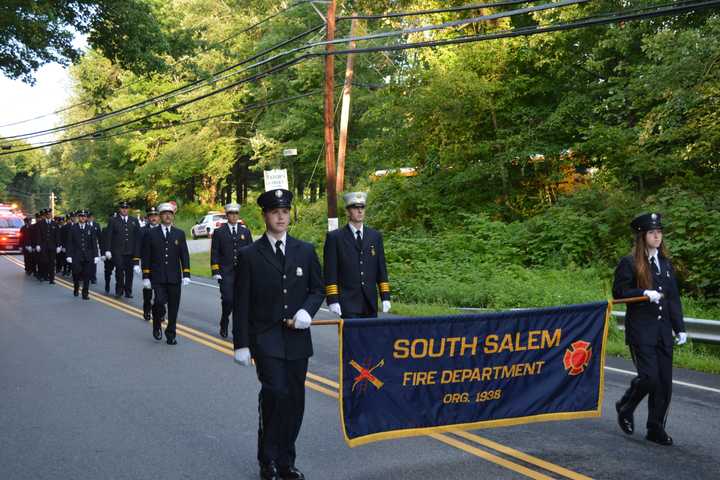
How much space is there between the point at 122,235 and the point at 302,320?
1543cm

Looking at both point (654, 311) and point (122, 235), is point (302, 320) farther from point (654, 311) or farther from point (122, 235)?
point (122, 235)

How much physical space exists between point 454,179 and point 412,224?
278 cm

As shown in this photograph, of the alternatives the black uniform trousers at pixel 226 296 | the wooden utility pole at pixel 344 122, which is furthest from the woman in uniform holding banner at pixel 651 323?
the wooden utility pole at pixel 344 122

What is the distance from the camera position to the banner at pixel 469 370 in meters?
5.84

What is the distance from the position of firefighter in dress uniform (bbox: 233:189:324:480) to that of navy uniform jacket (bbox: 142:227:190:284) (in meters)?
7.23

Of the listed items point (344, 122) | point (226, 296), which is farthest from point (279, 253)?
point (344, 122)

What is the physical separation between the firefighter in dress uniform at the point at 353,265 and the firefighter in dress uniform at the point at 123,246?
444 inches

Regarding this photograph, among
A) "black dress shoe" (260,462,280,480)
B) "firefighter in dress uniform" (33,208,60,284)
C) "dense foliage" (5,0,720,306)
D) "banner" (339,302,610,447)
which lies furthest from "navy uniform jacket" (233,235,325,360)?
"firefighter in dress uniform" (33,208,60,284)

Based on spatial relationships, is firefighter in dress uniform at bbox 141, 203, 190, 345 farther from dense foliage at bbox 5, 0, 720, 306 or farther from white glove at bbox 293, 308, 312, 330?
white glove at bbox 293, 308, 312, 330

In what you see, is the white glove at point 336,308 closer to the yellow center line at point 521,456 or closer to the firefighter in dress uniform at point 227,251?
the yellow center line at point 521,456

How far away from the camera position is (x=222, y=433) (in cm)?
696

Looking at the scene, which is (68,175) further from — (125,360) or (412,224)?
(125,360)

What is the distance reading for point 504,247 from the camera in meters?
20.2

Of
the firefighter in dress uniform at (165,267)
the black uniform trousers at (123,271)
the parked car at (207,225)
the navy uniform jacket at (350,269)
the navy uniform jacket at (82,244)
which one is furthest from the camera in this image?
the parked car at (207,225)
